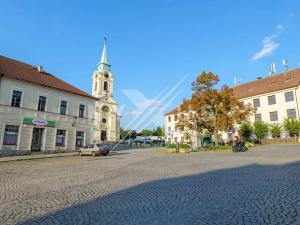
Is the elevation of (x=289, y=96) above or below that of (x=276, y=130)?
above

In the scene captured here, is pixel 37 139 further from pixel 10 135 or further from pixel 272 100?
pixel 272 100

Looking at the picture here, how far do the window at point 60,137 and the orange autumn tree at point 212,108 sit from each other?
52.0ft

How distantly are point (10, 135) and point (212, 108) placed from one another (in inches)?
979

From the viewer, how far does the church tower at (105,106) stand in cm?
6929

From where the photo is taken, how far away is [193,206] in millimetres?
5543

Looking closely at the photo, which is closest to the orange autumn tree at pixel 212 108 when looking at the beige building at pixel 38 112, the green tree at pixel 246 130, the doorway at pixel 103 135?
the green tree at pixel 246 130

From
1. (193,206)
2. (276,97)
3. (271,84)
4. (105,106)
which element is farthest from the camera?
(105,106)

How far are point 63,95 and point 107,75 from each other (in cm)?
4706

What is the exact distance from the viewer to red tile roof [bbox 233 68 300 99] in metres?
44.0

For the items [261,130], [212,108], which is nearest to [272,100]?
[261,130]

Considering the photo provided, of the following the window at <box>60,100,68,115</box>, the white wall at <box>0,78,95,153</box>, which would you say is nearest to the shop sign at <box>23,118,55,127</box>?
the white wall at <box>0,78,95,153</box>

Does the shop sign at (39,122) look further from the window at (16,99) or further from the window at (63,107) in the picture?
the window at (63,107)

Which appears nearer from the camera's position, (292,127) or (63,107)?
(63,107)

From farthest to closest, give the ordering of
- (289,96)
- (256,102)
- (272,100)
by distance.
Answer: (256,102) < (272,100) < (289,96)
